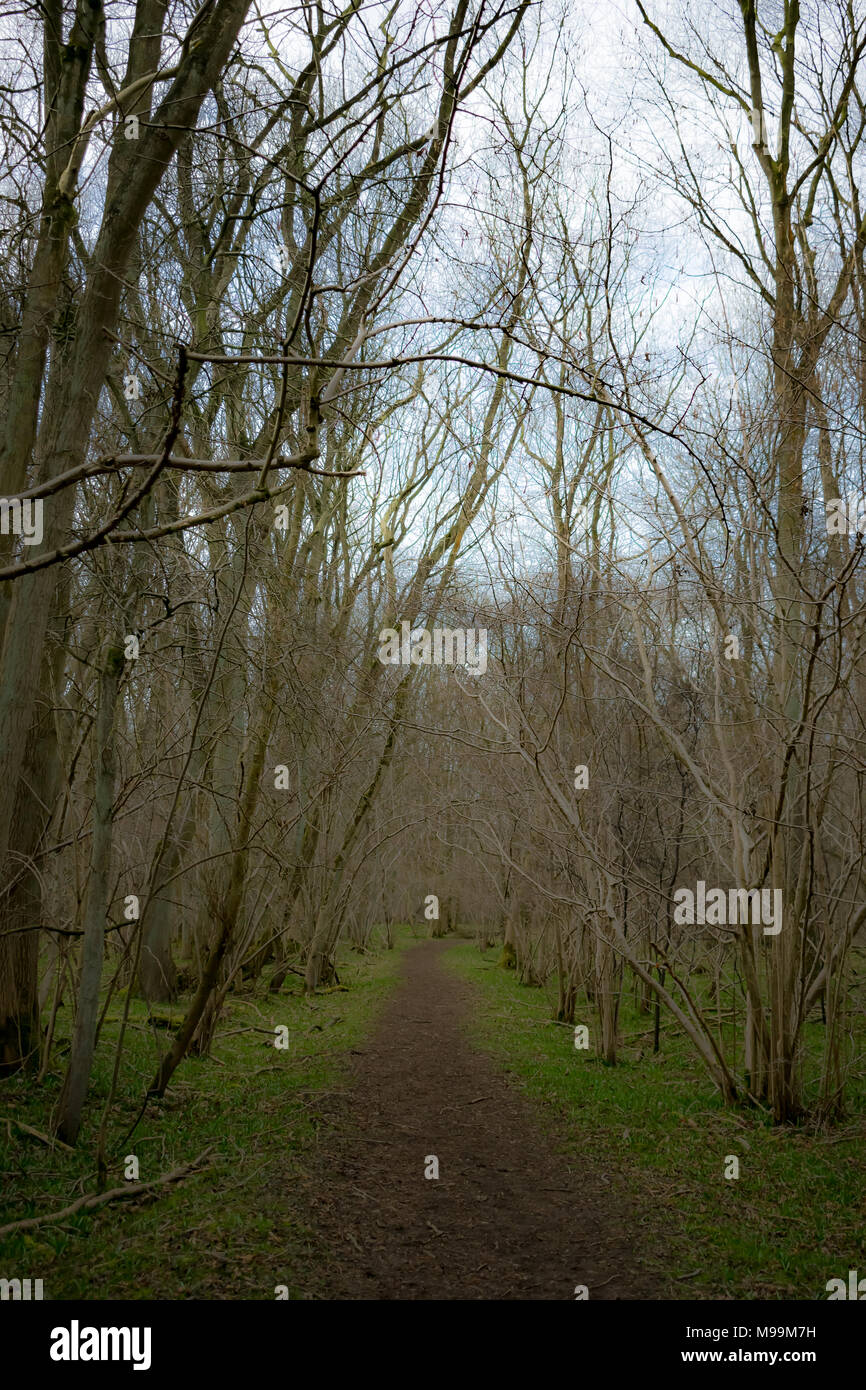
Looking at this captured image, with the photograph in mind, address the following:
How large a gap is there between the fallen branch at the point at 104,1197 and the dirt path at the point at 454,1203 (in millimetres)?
740

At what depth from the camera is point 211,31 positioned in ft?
17.8

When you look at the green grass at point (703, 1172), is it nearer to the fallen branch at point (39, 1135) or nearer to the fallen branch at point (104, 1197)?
the fallen branch at point (104, 1197)

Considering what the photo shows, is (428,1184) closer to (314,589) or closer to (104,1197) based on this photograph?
(104,1197)

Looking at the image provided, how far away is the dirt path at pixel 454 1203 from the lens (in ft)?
13.7

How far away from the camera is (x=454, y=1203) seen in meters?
5.24

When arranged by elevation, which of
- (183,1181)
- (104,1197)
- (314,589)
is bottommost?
(183,1181)

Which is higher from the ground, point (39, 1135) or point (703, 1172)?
point (39, 1135)

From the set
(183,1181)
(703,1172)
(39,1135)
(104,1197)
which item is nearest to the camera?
(104,1197)

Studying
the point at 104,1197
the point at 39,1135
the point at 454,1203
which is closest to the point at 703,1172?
the point at 454,1203

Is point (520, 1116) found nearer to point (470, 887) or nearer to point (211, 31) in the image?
point (211, 31)

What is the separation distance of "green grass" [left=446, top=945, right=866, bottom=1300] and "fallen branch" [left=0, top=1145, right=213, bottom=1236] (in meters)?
2.59

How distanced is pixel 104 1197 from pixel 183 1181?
57 centimetres

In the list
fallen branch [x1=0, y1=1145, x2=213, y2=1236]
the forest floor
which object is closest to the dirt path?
the forest floor

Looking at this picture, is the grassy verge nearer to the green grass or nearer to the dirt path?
the dirt path
